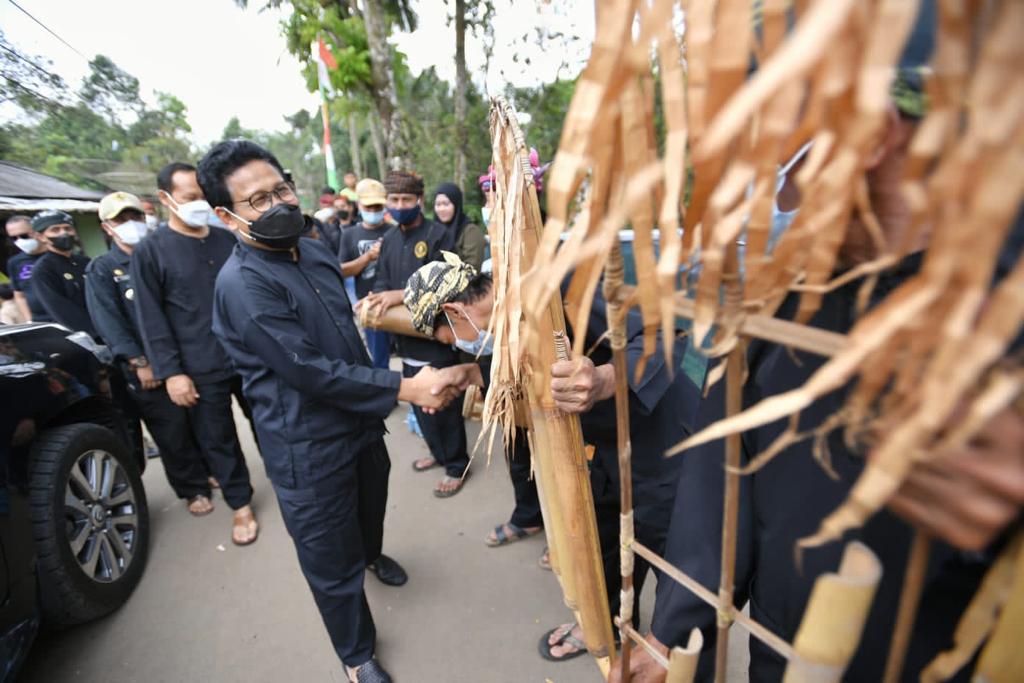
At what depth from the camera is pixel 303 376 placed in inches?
72.2

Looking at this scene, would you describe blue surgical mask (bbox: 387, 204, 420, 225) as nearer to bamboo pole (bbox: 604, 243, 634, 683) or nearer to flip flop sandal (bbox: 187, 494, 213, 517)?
flip flop sandal (bbox: 187, 494, 213, 517)

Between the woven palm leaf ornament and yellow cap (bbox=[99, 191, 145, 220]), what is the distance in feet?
13.7

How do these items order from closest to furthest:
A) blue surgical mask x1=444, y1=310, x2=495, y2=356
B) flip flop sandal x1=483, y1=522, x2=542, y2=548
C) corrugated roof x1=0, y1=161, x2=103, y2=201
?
blue surgical mask x1=444, y1=310, x2=495, y2=356 < flip flop sandal x1=483, y1=522, x2=542, y2=548 < corrugated roof x1=0, y1=161, x2=103, y2=201

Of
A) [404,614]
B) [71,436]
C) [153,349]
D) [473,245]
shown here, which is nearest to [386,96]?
[473,245]

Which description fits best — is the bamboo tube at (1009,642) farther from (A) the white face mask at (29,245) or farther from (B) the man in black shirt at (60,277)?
(A) the white face mask at (29,245)

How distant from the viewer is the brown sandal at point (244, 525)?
3303 millimetres

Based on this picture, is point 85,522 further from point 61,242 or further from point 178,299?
point 61,242

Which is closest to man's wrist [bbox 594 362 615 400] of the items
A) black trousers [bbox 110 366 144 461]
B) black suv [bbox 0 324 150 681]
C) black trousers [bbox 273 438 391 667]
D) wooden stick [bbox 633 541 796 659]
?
wooden stick [bbox 633 541 796 659]

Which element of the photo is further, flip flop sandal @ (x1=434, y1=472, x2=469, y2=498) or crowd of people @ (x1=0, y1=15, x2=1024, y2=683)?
flip flop sandal @ (x1=434, y1=472, x2=469, y2=498)

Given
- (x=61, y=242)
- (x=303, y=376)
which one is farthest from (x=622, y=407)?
(x=61, y=242)

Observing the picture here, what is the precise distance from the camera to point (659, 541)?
1.99 m

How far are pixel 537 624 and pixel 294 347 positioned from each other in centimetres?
183

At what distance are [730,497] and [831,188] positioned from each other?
517mm

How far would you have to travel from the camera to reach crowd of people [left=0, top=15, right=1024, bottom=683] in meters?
0.72
